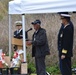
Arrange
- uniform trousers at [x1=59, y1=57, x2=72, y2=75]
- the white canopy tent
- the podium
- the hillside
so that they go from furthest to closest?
the hillside → the podium → uniform trousers at [x1=59, y1=57, x2=72, y2=75] → the white canopy tent

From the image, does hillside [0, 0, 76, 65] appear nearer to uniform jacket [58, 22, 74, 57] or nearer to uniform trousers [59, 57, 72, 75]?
uniform trousers [59, 57, 72, 75]

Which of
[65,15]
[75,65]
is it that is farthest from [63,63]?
[75,65]

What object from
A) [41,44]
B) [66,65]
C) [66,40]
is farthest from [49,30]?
[66,40]

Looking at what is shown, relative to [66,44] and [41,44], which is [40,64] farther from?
[66,44]

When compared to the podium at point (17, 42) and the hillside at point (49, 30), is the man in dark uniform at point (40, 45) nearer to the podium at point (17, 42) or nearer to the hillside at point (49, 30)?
the podium at point (17, 42)

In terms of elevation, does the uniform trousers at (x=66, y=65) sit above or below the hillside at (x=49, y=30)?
below

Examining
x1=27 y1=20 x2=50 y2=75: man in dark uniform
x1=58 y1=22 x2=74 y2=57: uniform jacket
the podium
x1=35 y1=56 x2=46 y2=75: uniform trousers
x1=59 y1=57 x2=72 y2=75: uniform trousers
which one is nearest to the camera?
x1=58 y1=22 x2=74 y2=57: uniform jacket

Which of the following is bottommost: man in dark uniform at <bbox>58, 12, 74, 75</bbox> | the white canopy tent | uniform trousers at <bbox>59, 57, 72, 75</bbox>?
uniform trousers at <bbox>59, 57, 72, 75</bbox>

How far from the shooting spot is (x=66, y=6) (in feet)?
28.2

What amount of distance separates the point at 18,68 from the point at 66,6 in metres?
2.13

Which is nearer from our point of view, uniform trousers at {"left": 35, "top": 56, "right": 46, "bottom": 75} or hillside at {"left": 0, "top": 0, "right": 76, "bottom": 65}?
uniform trousers at {"left": 35, "top": 56, "right": 46, "bottom": 75}

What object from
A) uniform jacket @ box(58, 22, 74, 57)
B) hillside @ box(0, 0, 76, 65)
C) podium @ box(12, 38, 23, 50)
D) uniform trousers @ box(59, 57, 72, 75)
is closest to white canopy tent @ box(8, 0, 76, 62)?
uniform jacket @ box(58, 22, 74, 57)

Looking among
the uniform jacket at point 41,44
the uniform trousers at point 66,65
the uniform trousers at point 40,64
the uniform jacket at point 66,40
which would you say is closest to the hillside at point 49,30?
the uniform trousers at point 40,64

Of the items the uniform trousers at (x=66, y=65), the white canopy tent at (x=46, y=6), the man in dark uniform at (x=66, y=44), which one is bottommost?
the uniform trousers at (x=66, y=65)
